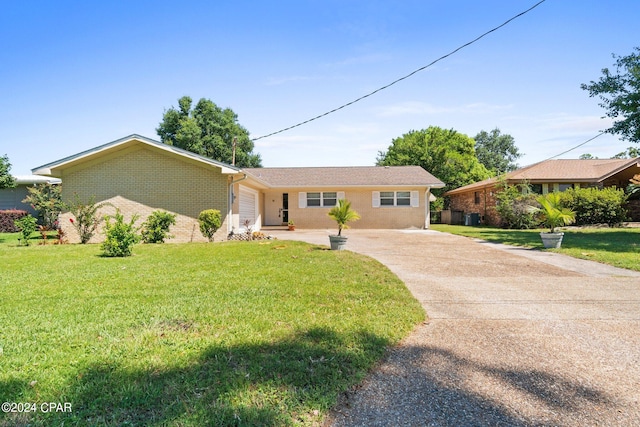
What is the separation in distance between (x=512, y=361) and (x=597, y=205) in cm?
2434

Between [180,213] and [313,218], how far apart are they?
10.3m

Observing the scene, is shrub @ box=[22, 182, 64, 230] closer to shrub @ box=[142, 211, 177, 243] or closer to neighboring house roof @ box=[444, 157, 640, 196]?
shrub @ box=[142, 211, 177, 243]

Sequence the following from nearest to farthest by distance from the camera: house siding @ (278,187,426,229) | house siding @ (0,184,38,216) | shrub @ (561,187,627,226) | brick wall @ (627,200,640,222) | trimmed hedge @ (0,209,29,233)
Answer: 1. trimmed hedge @ (0,209,29,233)
2. shrub @ (561,187,627,226)
3. house siding @ (278,187,426,229)
4. house siding @ (0,184,38,216)
5. brick wall @ (627,200,640,222)

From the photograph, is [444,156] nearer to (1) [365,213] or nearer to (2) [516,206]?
(2) [516,206]

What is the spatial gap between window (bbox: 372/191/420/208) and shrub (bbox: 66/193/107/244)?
50.1 ft

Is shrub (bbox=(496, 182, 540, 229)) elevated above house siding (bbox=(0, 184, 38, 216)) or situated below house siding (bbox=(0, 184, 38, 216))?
below

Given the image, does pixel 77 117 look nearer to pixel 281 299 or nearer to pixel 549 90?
pixel 281 299

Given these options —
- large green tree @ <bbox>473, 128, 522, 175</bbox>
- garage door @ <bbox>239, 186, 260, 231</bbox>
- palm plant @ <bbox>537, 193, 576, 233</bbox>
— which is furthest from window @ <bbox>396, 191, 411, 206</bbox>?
large green tree @ <bbox>473, 128, 522, 175</bbox>

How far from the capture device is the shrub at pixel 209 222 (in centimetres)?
1384

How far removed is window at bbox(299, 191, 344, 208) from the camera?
23.5 m

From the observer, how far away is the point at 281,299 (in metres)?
5.13

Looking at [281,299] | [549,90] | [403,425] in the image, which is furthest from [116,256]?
[549,90]

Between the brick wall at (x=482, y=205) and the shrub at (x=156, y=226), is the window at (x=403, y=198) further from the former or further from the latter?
the shrub at (x=156, y=226)

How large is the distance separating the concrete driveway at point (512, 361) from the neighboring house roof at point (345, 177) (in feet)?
53.9
